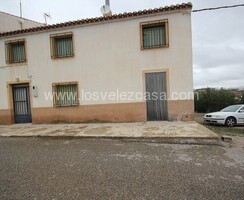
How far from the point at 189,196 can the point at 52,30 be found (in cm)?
1016

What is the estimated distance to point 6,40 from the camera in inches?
431

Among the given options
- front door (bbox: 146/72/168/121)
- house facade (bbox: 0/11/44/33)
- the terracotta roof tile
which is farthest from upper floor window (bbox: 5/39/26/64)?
front door (bbox: 146/72/168/121)

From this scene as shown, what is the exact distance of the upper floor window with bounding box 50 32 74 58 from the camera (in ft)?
34.0

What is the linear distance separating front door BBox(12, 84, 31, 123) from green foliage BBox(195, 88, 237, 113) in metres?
15.1

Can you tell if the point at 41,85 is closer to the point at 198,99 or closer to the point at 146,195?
the point at 146,195

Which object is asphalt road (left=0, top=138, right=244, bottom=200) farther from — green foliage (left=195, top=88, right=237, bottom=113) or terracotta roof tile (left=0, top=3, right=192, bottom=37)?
green foliage (left=195, top=88, right=237, bottom=113)

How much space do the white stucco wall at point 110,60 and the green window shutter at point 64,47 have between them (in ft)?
1.23

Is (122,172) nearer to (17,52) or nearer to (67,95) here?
(67,95)

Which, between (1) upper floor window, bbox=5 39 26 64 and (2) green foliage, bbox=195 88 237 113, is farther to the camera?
(2) green foliage, bbox=195 88 237 113

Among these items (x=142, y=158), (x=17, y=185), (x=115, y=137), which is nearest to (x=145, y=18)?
(x=115, y=137)

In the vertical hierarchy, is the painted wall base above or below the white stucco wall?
below

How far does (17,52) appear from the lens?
11125 millimetres

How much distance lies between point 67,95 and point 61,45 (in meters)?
2.75

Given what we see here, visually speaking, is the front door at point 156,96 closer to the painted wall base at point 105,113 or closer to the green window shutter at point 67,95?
the painted wall base at point 105,113
